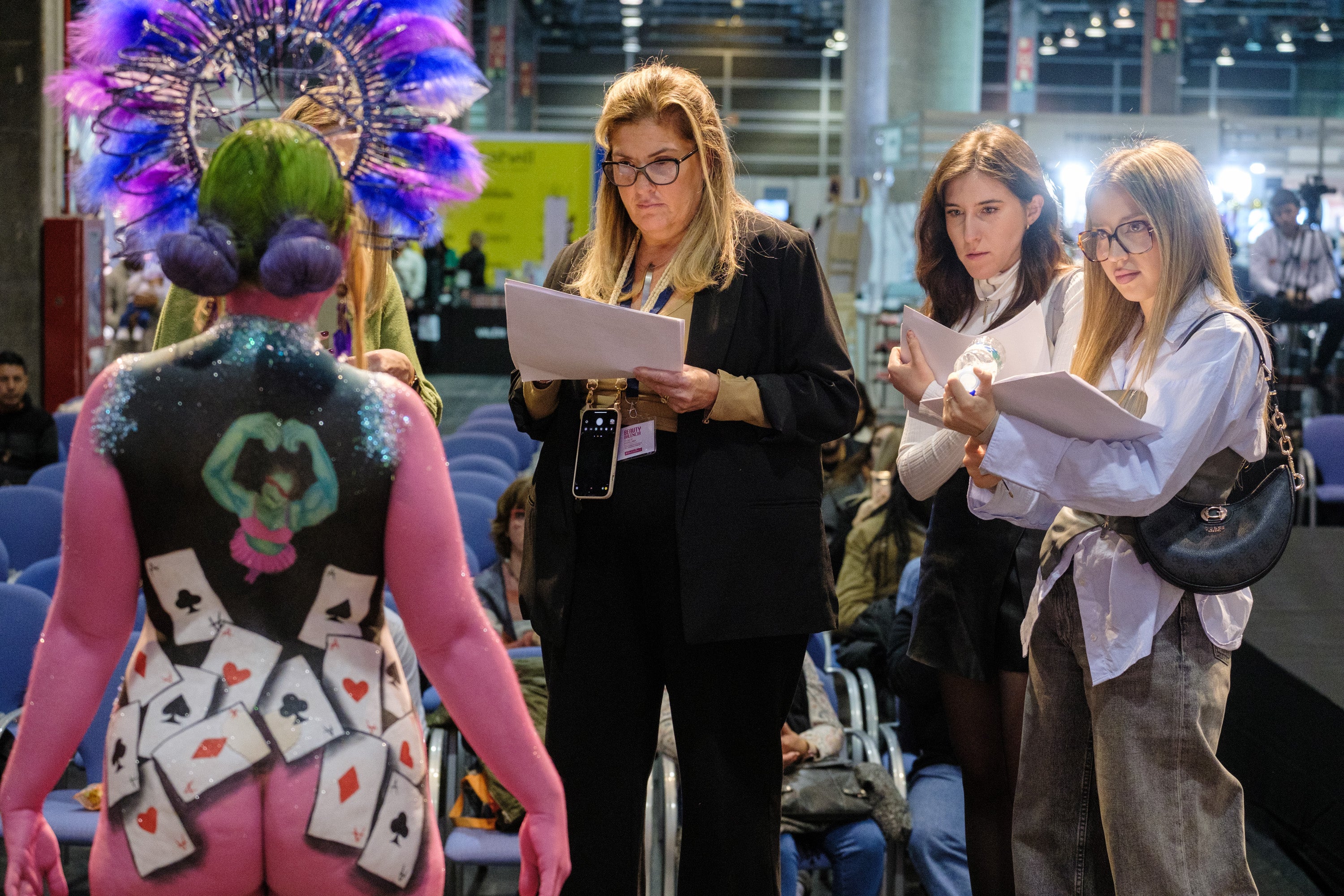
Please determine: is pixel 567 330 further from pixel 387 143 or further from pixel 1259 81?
pixel 1259 81

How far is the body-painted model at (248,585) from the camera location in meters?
1.26

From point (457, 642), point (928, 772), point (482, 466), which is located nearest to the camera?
point (457, 642)

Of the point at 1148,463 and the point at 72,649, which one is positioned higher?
the point at 1148,463

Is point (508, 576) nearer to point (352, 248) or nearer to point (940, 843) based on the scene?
point (940, 843)

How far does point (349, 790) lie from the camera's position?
128cm

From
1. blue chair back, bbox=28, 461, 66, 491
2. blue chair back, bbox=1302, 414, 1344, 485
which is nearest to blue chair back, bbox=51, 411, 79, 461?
blue chair back, bbox=28, 461, 66, 491

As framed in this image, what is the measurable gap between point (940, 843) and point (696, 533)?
4.75ft

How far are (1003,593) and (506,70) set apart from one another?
21.5 meters

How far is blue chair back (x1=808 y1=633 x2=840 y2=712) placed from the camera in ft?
11.9

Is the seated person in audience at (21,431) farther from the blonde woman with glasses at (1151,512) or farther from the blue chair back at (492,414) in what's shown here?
the blonde woman with glasses at (1151,512)

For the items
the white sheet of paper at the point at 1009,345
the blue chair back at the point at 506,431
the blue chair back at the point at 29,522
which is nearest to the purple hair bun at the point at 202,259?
the white sheet of paper at the point at 1009,345

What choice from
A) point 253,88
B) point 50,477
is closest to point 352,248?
point 253,88

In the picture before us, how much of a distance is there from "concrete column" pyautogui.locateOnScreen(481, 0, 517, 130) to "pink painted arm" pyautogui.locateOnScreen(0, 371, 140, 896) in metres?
21.4

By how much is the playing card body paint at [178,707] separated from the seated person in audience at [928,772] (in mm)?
1838
